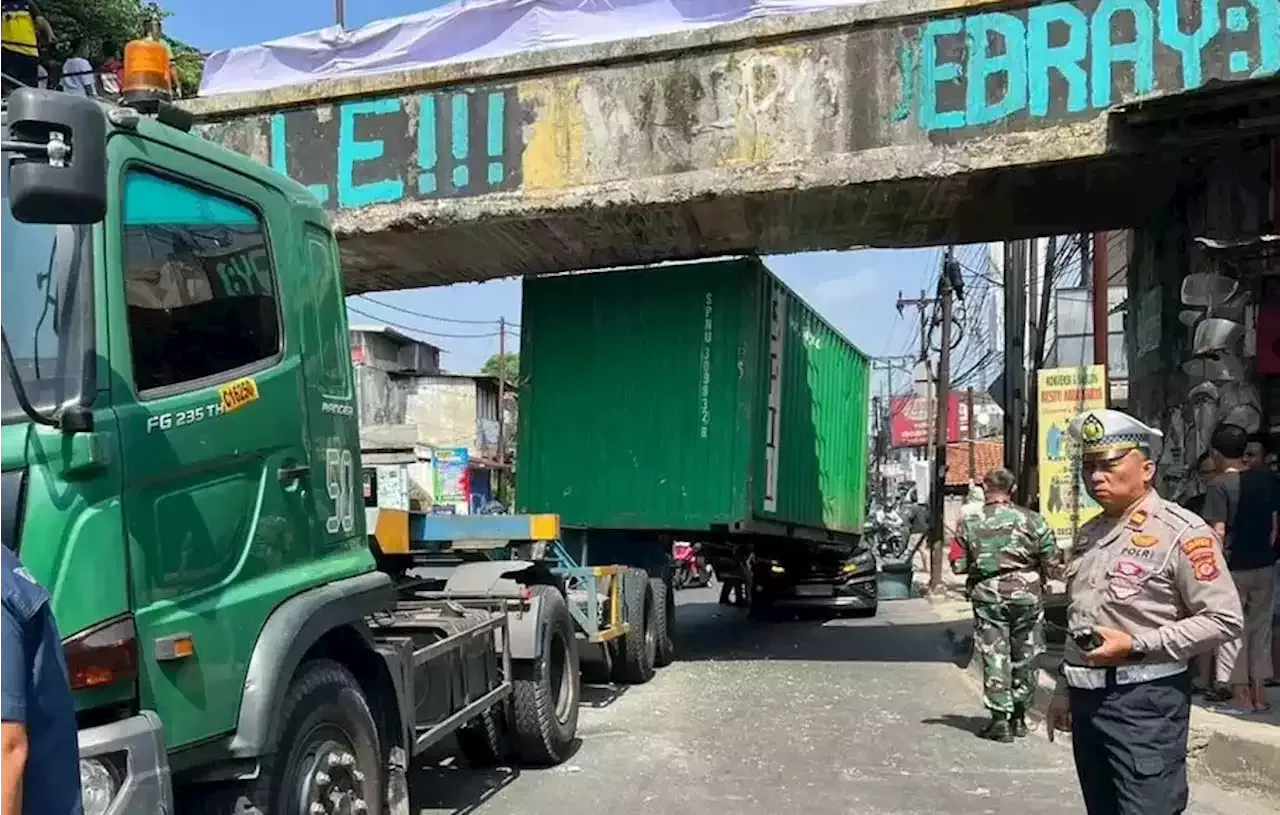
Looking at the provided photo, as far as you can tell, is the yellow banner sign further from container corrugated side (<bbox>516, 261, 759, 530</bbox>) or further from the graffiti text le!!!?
the graffiti text le!!!

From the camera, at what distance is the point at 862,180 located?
8.44m

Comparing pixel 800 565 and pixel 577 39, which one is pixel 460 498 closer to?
pixel 800 565

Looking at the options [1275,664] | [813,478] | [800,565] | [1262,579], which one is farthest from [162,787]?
[800,565]

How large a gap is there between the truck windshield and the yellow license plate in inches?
22.3

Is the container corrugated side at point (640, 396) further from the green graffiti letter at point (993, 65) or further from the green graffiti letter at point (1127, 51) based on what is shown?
the green graffiti letter at point (1127, 51)

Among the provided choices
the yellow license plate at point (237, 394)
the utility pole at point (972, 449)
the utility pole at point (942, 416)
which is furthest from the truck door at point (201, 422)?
the utility pole at point (972, 449)

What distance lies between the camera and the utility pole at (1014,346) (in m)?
15.0

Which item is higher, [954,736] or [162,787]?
[162,787]

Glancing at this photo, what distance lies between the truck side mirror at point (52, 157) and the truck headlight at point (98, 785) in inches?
49.4

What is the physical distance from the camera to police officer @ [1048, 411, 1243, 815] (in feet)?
10.7

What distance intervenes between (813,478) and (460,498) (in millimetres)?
17874

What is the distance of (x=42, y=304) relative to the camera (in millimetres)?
2980

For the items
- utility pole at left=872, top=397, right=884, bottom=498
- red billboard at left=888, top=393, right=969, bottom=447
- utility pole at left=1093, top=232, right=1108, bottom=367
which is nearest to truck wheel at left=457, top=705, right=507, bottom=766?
utility pole at left=1093, top=232, right=1108, bottom=367

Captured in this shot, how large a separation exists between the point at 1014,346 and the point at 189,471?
1304cm
